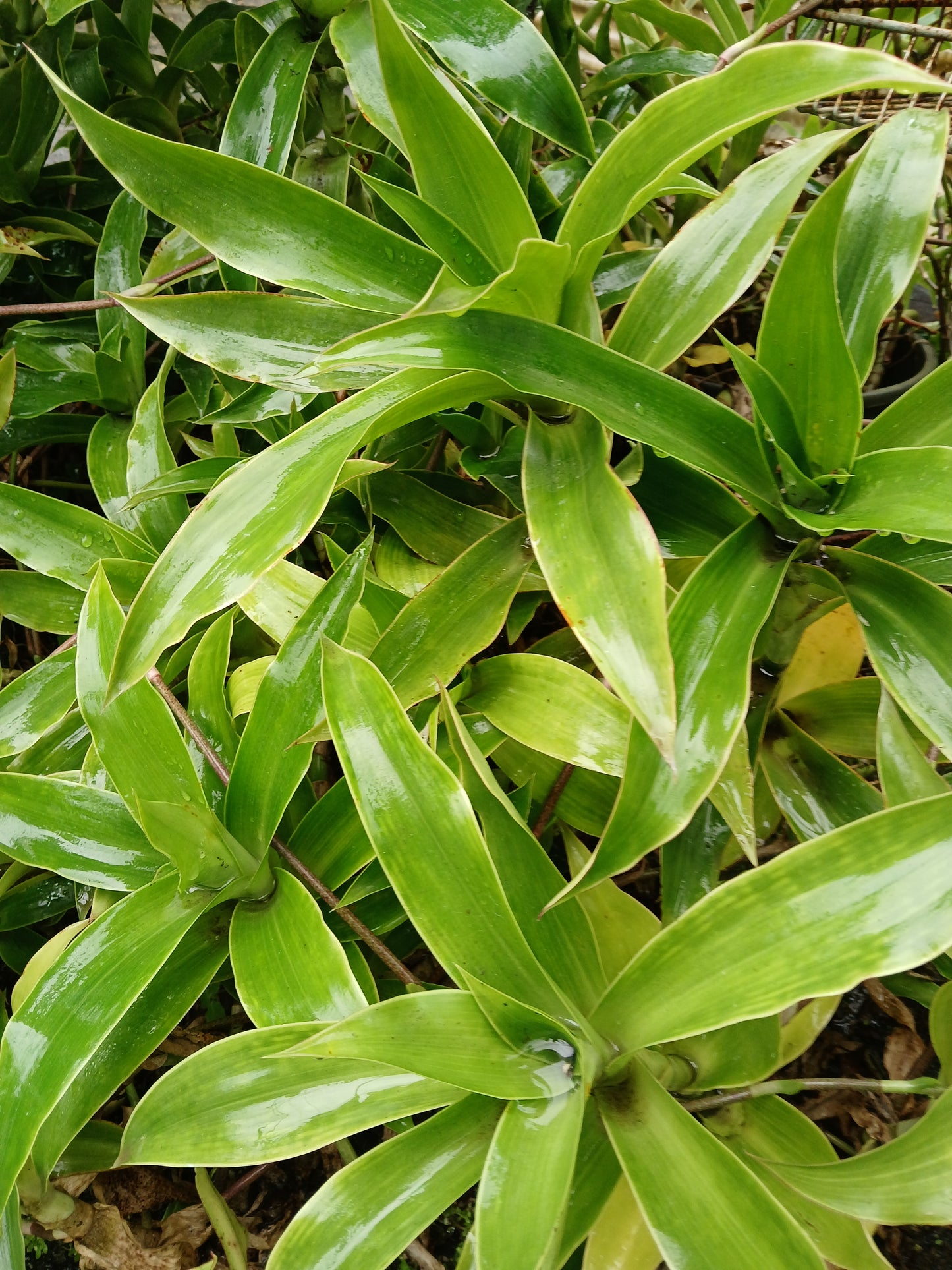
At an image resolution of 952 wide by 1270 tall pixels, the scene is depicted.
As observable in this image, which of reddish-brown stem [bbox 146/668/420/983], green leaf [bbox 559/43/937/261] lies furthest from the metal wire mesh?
reddish-brown stem [bbox 146/668/420/983]

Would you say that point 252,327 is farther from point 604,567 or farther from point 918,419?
point 918,419

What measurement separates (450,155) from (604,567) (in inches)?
11.4

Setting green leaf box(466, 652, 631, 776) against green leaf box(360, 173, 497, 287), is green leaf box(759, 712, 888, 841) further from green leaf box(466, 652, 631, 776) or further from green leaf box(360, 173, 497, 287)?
green leaf box(360, 173, 497, 287)

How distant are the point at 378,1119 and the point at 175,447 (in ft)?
2.95

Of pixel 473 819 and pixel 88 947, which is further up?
pixel 473 819

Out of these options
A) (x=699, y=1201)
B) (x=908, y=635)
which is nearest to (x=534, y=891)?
(x=699, y=1201)

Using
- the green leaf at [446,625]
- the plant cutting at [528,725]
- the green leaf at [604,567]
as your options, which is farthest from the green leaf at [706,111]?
the green leaf at [446,625]

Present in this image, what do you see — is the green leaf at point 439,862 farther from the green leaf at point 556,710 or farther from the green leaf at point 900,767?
the green leaf at point 900,767

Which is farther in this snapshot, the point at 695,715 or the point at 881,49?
the point at 881,49

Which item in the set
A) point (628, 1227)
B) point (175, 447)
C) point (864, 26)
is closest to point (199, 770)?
point (628, 1227)

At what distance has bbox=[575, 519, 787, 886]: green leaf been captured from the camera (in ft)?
1.49

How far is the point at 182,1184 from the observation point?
0.84 metres

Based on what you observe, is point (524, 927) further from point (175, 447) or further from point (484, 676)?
point (175, 447)

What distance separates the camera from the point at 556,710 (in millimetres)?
615
